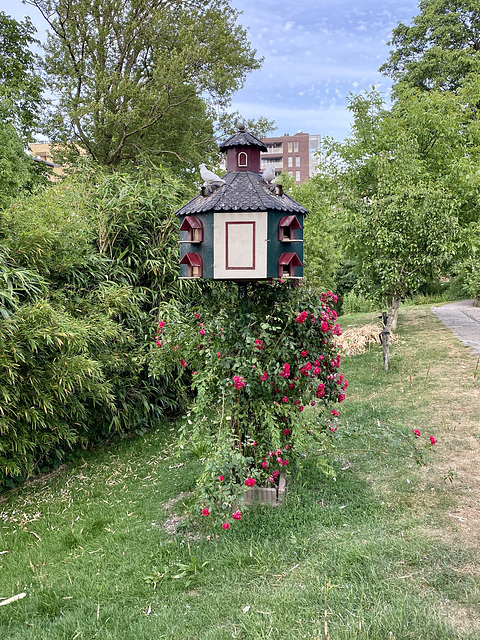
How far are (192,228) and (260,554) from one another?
5.89 ft

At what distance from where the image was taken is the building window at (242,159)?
106 inches

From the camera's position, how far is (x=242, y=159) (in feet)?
8.84

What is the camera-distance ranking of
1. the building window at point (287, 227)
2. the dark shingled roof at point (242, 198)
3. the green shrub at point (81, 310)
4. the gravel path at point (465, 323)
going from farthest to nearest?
the gravel path at point (465, 323), the green shrub at point (81, 310), the building window at point (287, 227), the dark shingled roof at point (242, 198)

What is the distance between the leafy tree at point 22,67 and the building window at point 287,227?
8.72 metres

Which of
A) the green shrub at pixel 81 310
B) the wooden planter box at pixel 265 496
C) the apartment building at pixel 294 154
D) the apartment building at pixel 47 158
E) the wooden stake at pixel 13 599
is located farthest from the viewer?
the apartment building at pixel 294 154

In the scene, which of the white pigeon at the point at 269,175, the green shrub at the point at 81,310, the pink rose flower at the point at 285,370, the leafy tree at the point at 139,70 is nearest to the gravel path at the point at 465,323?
the green shrub at the point at 81,310

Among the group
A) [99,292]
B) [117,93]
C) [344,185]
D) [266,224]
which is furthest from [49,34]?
[266,224]

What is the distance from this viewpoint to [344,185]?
7.73 m

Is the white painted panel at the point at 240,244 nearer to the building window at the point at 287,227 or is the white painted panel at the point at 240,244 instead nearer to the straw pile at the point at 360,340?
the building window at the point at 287,227

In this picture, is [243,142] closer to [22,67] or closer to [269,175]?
[269,175]

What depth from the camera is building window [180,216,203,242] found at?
2459mm

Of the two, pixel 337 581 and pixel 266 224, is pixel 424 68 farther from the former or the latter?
Answer: pixel 337 581

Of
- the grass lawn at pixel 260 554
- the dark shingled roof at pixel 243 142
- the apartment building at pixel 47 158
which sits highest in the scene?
the apartment building at pixel 47 158

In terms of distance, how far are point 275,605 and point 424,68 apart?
50.0 feet
